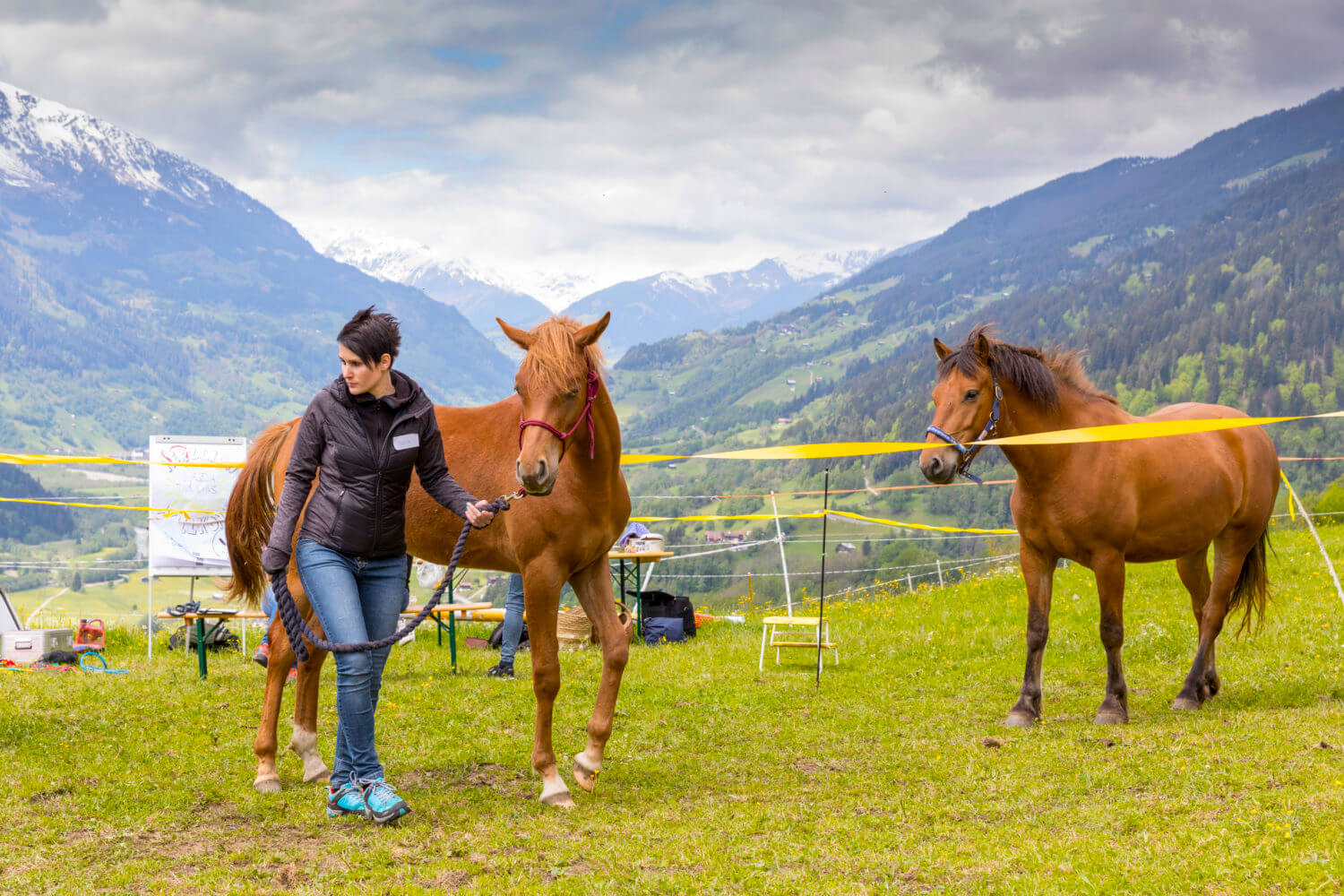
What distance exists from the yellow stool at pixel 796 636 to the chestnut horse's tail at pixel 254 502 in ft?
15.5

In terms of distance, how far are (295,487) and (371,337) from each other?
873 millimetres

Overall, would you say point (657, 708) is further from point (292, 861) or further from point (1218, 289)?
point (1218, 289)

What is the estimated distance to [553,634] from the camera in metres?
5.59

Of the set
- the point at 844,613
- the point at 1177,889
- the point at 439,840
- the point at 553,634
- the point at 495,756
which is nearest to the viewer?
the point at 1177,889

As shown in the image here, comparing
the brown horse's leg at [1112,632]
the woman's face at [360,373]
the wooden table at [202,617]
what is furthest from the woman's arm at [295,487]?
the brown horse's leg at [1112,632]

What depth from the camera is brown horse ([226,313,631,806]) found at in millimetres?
5062

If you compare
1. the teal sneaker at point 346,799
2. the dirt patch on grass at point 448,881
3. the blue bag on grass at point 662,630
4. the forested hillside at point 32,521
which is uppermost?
the teal sneaker at point 346,799

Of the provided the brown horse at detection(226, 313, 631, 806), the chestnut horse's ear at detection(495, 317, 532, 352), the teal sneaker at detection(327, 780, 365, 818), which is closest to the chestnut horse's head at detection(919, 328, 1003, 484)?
the brown horse at detection(226, 313, 631, 806)

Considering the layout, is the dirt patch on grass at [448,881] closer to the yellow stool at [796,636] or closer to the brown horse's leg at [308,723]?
the brown horse's leg at [308,723]

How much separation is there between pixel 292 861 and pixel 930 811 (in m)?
3.21

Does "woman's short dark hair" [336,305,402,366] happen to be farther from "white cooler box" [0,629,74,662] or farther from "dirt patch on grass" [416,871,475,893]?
"white cooler box" [0,629,74,662]

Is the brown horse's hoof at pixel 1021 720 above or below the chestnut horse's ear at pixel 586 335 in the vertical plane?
below

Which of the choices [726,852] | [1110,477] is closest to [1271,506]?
[1110,477]

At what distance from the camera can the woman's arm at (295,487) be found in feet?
16.0
